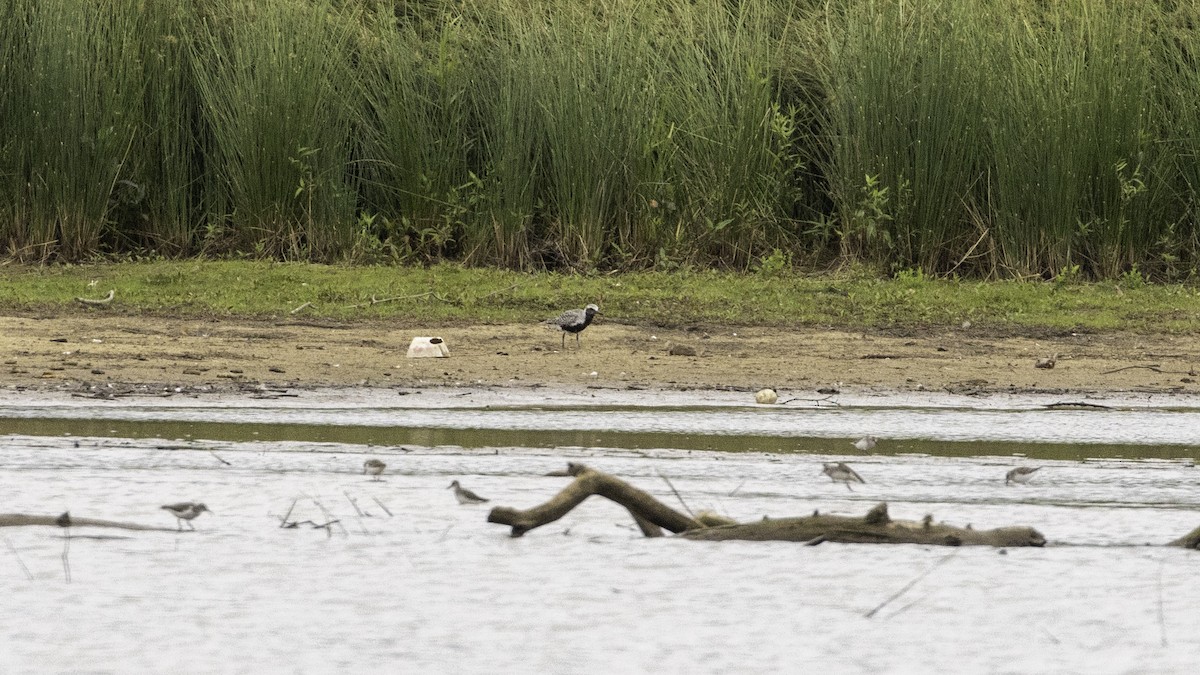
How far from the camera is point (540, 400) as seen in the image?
8.59 metres

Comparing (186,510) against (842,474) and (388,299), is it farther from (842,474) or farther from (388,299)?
(388,299)

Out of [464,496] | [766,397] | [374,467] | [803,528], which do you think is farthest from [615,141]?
[803,528]

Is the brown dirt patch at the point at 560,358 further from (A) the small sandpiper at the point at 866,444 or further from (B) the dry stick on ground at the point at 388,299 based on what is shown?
(A) the small sandpiper at the point at 866,444

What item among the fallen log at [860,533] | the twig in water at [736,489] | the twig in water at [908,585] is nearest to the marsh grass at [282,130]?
the twig in water at [736,489]

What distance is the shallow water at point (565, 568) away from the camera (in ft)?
12.5

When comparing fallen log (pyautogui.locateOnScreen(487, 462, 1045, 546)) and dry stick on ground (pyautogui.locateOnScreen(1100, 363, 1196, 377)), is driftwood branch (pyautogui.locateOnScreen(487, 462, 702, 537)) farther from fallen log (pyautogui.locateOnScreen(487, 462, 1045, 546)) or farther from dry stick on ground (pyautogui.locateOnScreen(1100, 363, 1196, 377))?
dry stick on ground (pyautogui.locateOnScreen(1100, 363, 1196, 377))

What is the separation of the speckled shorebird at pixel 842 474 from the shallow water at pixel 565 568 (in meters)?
0.06

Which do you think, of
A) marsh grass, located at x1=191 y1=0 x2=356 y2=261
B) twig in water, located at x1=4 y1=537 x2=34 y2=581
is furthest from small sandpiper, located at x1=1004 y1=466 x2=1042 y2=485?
marsh grass, located at x1=191 y1=0 x2=356 y2=261

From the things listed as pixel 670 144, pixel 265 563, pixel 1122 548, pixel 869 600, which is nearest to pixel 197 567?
pixel 265 563

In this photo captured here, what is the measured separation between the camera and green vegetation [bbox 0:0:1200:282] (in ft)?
40.5

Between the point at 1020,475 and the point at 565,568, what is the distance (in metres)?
1.97

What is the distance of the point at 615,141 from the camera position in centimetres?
1253

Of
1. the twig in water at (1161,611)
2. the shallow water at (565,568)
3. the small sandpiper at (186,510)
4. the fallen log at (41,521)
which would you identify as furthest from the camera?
the small sandpiper at (186,510)

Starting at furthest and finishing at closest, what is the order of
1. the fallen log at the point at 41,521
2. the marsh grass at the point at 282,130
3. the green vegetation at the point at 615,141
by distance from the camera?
the marsh grass at the point at 282,130
the green vegetation at the point at 615,141
the fallen log at the point at 41,521
